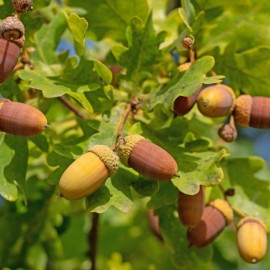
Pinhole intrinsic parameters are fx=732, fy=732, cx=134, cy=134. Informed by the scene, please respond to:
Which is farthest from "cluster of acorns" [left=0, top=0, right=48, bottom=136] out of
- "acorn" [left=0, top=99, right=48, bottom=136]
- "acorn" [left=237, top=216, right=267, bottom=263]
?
"acorn" [left=237, top=216, right=267, bottom=263]

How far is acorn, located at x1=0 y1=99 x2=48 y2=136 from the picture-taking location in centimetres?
170

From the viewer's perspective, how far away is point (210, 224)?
2010 mm

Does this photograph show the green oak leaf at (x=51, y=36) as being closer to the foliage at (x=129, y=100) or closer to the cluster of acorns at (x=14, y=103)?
the foliage at (x=129, y=100)

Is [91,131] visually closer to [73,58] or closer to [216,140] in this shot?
[73,58]

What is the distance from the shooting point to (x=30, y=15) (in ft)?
6.67

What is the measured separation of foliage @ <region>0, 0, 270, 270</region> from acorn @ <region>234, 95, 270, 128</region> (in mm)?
119

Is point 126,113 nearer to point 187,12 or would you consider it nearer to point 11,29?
point 187,12

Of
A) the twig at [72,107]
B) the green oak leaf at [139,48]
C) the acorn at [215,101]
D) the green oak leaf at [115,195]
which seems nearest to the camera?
the green oak leaf at [115,195]

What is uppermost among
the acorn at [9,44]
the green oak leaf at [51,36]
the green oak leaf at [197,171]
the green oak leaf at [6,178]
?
the acorn at [9,44]

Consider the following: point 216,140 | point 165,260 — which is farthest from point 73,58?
point 165,260

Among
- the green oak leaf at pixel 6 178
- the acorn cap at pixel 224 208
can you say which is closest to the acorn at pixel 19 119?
the green oak leaf at pixel 6 178

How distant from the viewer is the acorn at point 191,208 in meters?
1.91

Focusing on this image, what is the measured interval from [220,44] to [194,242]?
0.73 m

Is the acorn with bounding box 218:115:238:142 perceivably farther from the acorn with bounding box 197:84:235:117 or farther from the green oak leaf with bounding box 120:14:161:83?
the green oak leaf with bounding box 120:14:161:83
